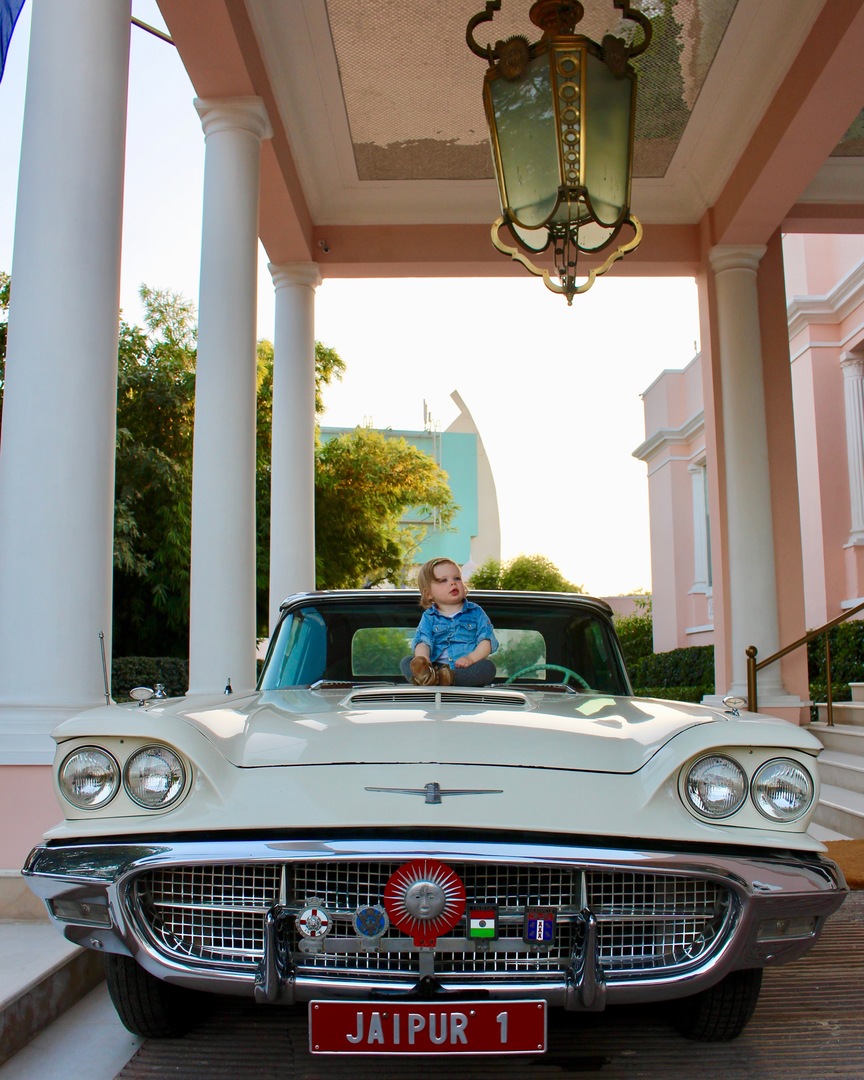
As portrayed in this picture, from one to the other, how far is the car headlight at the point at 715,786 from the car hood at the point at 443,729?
4.7 inches

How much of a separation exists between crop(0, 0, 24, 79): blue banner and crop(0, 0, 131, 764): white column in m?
0.19

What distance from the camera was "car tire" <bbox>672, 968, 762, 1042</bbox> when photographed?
2309 millimetres

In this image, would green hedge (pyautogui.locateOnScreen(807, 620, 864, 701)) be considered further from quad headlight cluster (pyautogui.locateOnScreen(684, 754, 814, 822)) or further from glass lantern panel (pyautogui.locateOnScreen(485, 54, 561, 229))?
quad headlight cluster (pyautogui.locateOnScreen(684, 754, 814, 822))

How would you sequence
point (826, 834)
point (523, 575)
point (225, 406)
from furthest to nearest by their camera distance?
point (523, 575) → point (225, 406) → point (826, 834)

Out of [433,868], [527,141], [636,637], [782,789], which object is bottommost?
[433,868]

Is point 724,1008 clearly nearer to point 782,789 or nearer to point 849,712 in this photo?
point 782,789

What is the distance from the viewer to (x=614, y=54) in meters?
3.85

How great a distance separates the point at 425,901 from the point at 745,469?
693 cm

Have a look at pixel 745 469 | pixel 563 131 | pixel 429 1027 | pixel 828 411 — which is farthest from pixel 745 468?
pixel 429 1027

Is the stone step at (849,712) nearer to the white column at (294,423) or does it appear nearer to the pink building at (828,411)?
the pink building at (828,411)

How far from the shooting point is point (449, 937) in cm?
195

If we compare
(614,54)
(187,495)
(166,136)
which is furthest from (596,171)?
(187,495)

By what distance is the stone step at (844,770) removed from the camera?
578cm

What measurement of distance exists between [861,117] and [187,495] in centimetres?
1102
